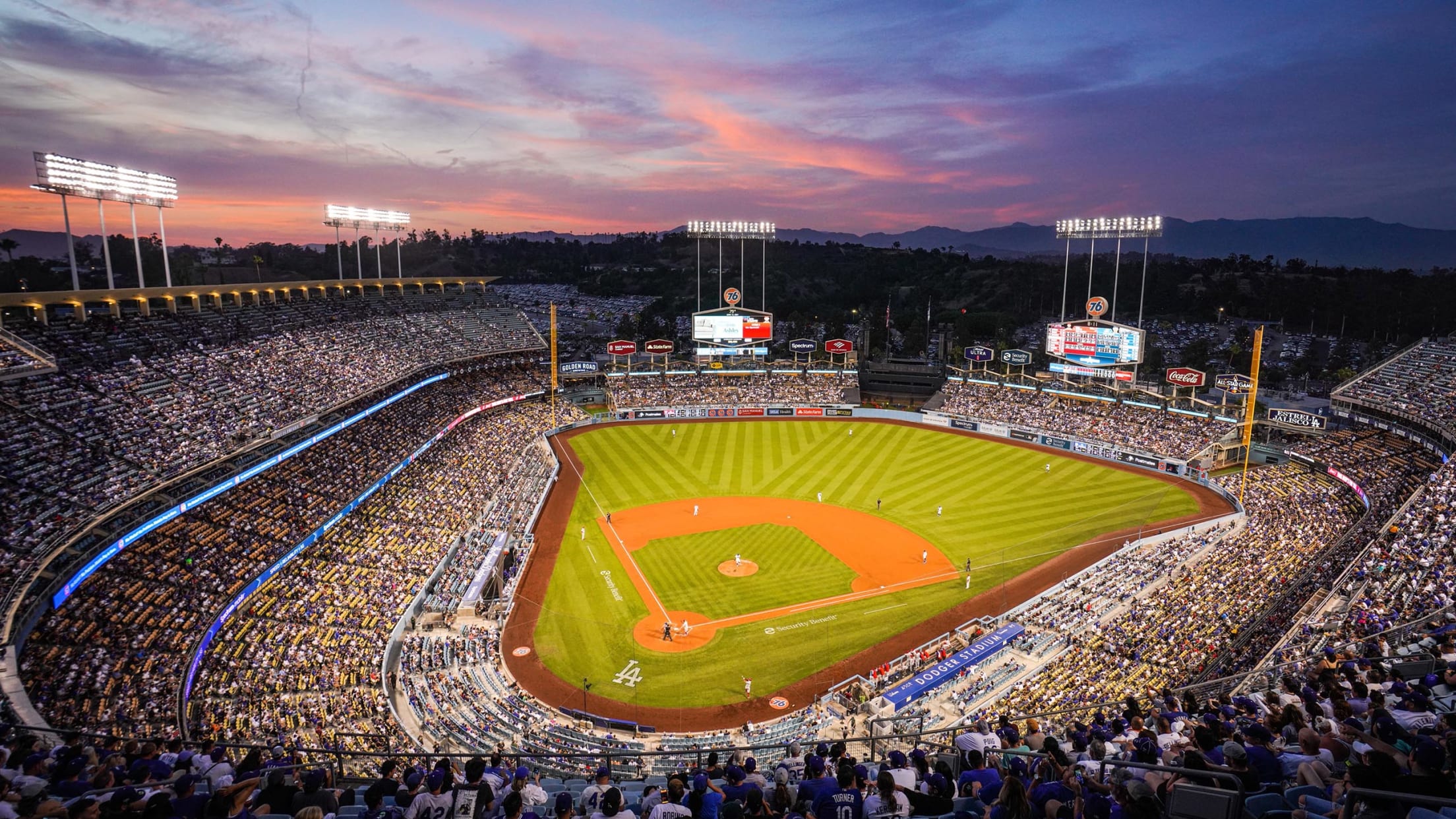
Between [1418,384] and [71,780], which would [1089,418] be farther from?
[71,780]

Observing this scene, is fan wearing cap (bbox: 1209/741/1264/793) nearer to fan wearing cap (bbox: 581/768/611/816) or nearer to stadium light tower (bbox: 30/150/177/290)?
fan wearing cap (bbox: 581/768/611/816)

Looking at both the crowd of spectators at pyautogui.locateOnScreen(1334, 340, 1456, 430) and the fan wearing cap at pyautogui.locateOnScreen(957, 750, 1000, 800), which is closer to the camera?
the fan wearing cap at pyautogui.locateOnScreen(957, 750, 1000, 800)

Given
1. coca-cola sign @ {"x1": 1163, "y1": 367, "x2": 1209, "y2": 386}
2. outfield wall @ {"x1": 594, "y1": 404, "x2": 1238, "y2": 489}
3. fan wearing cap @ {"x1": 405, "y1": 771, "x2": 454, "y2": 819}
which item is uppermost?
fan wearing cap @ {"x1": 405, "y1": 771, "x2": 454, "y2": 819}

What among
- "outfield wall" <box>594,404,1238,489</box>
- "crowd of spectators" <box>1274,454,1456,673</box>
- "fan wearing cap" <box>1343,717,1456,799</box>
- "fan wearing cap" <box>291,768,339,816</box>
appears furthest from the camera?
"outfield wall" <box>594,404,1238,489</box>

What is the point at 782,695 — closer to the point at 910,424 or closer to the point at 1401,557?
→ the point at 1401,557

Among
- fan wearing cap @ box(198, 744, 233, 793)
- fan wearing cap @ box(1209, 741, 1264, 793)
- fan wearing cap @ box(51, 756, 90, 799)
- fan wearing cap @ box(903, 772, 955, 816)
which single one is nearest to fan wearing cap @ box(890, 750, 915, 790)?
fan wearing cap @ box(903, 772, 955, 816)

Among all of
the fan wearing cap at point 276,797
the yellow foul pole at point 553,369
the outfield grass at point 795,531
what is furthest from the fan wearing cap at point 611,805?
the yellow foul pole at point 553,369
